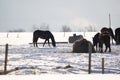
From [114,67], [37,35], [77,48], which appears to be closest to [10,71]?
[114,67]

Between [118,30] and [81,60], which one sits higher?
[118,30]

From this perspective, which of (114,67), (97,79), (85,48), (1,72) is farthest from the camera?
(85,48)

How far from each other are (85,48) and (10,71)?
10.5m

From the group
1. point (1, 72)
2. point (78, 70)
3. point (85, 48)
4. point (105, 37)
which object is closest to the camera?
point (1, 72)

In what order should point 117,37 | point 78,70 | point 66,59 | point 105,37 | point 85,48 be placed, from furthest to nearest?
1. point 117,37
2. point 105,37
3. point 85,48
4. point 66,59
5. point 78,70

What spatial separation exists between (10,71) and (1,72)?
462 mm

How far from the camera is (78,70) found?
15906 millimetres

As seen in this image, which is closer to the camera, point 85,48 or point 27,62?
point 27,62

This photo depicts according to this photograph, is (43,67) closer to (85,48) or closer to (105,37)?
(85,48)

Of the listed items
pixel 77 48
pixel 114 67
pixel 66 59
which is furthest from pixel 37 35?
pixel 114 67

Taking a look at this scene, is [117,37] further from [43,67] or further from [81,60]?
[43,67]

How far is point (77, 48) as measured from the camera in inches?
979

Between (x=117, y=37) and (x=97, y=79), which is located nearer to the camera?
(x=97, y=79)

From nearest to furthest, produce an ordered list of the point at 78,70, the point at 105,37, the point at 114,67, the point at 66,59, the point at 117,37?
A: 1. the point at 78,70
2. the point at 114,67
3. the point at 66,59
4. the point at 105,37
5. the point at 117,37
